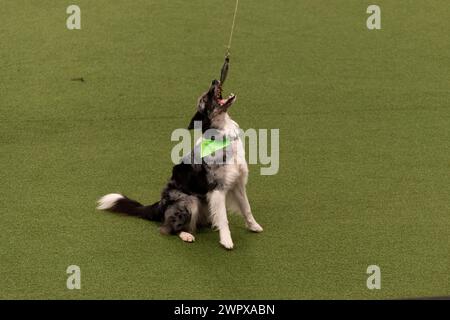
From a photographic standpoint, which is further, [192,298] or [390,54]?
[390,54]

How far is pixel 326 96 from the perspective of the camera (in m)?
8.07

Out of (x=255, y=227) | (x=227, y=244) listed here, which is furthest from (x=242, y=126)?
(x=227, y=244)

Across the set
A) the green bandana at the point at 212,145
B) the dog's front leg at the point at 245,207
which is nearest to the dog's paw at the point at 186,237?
the dog's front leg at the point at 245,207

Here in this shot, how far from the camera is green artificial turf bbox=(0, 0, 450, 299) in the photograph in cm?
Answer: 528

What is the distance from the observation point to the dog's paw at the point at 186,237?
562 centimetres

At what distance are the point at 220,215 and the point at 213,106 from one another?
0.73 m

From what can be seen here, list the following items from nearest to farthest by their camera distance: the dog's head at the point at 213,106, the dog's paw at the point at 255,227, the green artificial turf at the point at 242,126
Result: 1. the green artificial turf at the point at 242,126
2. the dog's head at the point at 213,106
3. the dog's paw at the point at 255,227

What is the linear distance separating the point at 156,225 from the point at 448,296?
2.09 meters

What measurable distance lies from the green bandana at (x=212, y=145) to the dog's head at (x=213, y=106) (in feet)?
0.34

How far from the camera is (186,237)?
5629 millimetres

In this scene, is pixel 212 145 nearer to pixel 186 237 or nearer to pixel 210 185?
pixel 210 185

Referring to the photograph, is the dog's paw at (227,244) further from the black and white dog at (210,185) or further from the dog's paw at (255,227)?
the dog's paw at (255,227)
